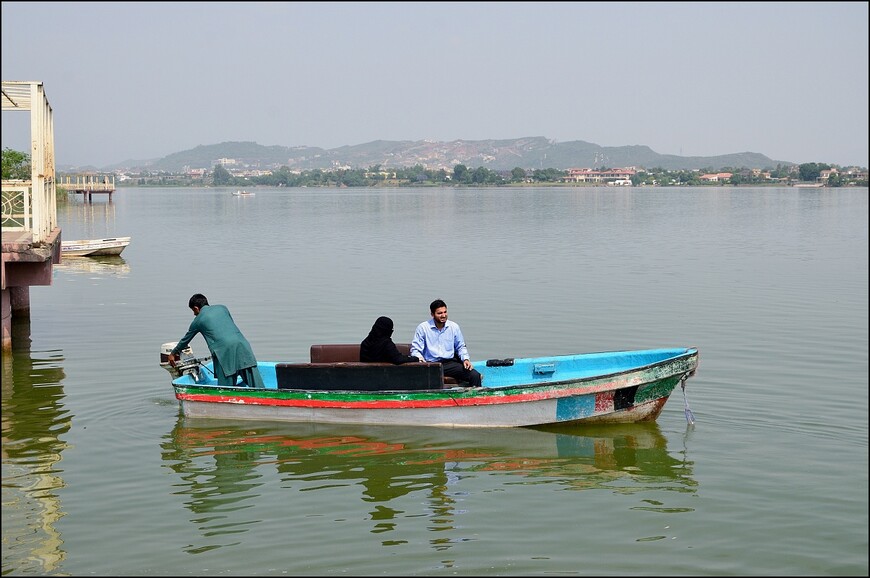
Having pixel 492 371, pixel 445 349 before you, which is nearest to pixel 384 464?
pixel 445 349

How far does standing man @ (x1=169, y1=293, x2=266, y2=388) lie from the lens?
13078 mm

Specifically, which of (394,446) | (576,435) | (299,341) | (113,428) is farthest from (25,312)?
(576,435)

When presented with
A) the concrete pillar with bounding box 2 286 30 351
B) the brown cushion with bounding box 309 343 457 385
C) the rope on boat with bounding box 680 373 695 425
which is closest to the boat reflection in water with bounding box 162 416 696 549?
the rope on boat with bounding box 680 373 695 425

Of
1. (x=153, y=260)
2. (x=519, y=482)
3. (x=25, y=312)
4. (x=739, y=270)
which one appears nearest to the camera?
(x=519, y=482)

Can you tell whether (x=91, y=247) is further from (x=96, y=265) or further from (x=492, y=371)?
(x=492, y=371)

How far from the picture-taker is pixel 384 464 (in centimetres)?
1188

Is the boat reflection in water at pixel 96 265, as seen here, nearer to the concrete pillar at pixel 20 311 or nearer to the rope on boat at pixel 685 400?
the concrete pillar at pixel 20 311

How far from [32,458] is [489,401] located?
5475 millimetres

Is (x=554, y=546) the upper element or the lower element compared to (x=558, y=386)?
lower

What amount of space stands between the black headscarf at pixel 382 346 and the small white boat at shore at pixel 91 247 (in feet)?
86.4

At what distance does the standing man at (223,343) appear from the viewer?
13.1 m

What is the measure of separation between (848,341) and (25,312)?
54.6 ft

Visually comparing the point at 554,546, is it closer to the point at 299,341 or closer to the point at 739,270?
the point at 299,341

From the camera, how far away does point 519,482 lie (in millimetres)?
11164
